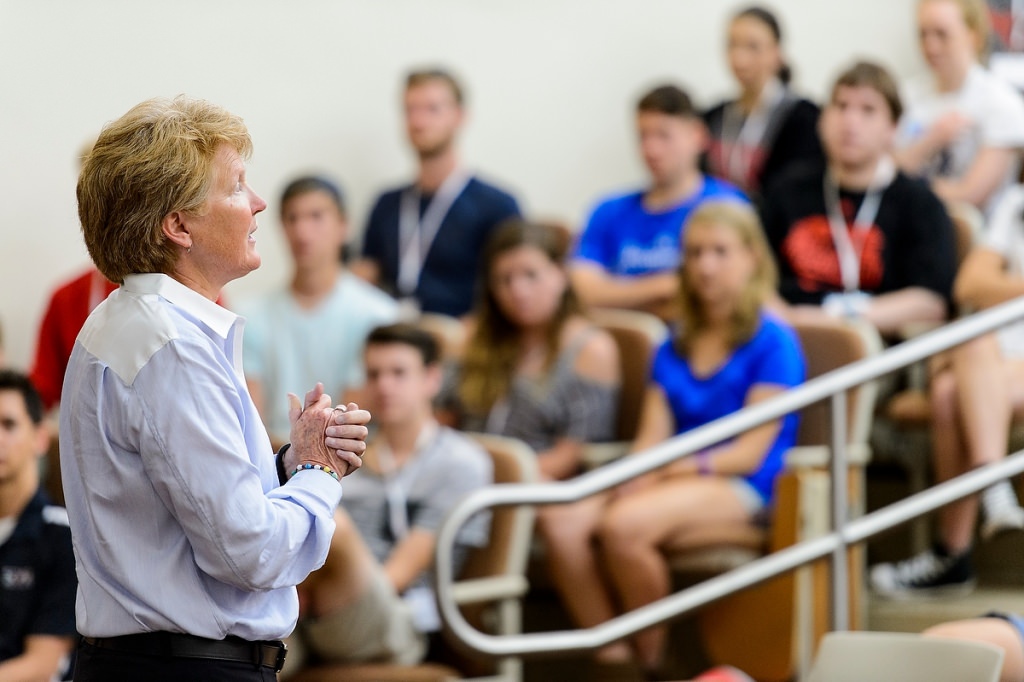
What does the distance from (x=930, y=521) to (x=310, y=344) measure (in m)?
1.76

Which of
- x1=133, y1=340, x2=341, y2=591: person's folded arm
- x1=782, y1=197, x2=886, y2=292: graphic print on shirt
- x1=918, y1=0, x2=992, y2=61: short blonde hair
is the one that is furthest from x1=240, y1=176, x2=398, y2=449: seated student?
x1=133, y1=340, x2=341, y2=591: person's folded arm

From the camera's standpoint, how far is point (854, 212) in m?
4.04

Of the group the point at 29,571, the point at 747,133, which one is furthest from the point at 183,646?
the point at 747,133

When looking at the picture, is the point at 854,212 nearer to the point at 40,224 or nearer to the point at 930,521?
the point at 930,521

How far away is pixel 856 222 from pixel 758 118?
98cm

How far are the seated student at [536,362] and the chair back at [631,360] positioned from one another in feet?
0.17

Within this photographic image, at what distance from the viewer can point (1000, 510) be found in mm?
3363

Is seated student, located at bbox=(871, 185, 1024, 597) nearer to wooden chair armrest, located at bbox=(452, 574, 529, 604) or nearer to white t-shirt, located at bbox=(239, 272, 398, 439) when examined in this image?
wooden chair armrest, located at bbox=(452, 574, 529, 604)

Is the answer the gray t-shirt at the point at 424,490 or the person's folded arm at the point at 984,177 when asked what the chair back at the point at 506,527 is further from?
the person's folded arm at the point at 984,177

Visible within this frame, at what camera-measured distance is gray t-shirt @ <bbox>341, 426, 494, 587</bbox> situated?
3.47 m

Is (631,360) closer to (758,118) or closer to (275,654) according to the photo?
(758,118)

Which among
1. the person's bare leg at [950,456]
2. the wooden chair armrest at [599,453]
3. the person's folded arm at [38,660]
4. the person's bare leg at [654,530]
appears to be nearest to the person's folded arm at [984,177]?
the person's bare leg at [950,456]

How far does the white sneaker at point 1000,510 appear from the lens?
3.34 meters

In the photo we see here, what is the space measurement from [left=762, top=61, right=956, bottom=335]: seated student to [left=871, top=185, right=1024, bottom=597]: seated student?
35 cm
